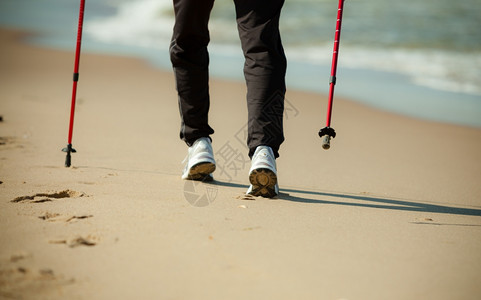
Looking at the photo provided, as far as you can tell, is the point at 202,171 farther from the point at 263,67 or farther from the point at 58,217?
the point at 58,217

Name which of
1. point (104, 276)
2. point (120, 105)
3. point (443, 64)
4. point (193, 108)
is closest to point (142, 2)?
point (443, 64)

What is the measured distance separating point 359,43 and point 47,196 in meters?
9.15

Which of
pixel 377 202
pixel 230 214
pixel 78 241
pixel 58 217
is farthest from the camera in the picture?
pixel 377 202

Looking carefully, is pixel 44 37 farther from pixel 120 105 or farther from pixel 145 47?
pixel 120 105

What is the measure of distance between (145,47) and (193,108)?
29.2ft

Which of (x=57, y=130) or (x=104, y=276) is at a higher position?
(x=57, y=130)

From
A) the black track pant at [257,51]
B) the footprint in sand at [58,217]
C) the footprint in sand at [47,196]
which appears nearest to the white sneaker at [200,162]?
the black track pant at [257,51]

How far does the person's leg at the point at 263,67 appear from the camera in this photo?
2.62 m

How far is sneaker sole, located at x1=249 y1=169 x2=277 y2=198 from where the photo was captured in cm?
260

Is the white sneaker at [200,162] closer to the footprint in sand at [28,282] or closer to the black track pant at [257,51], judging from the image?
the black track pant at [257,51]

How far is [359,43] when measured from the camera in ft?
35.3

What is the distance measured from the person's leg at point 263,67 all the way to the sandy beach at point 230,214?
0.35m

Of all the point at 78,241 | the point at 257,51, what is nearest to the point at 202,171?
the point at 257,51

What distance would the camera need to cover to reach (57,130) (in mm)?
4066
